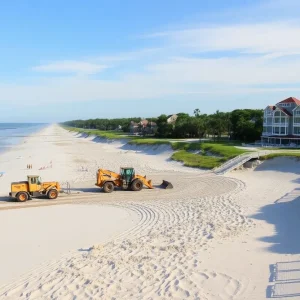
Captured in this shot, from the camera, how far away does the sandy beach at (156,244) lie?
34.9 ft

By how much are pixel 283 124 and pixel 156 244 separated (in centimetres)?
4362

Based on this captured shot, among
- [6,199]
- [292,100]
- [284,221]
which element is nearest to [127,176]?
[6,199]

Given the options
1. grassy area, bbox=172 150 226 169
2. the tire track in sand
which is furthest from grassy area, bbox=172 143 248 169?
the tire track in sand

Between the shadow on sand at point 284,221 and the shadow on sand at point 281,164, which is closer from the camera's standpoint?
the shadow on sand at point 284,221

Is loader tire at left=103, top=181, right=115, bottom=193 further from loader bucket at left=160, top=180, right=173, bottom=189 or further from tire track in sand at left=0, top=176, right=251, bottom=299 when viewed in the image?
tire track in sand at left=0, top=176, right=251, bottom=299

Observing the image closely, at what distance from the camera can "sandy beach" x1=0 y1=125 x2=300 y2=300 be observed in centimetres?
1062

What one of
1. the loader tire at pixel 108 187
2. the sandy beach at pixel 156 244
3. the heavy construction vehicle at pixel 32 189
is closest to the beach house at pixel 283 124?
the sandy beach at pixel 156 244

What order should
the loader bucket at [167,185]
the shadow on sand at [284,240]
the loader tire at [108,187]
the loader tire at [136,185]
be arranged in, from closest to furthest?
the shadow on sand at [284,240] → the loader tire at [108,187] → the loader tire at [136,185] → the loader bucket at [167,185]

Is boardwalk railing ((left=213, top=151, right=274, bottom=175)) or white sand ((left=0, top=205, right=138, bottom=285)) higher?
boardwalk railing ((left=213, top=151, right=274, bottom=175))

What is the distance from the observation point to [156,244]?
14273mm

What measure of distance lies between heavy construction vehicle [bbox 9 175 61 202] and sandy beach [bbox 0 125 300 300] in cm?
62

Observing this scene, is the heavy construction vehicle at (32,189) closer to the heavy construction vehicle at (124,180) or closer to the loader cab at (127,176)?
the heavy construction vehicle at (124,180)

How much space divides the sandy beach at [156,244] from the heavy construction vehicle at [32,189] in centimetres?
62

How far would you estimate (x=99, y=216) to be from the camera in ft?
63.9
